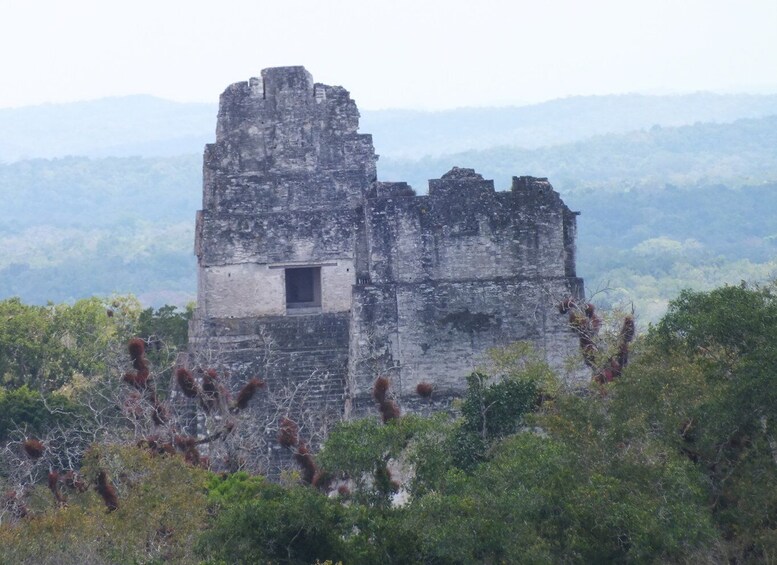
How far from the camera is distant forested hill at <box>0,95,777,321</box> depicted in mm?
89125

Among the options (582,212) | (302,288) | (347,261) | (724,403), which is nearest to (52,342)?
(302,288)

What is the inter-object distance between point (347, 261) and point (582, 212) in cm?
7891

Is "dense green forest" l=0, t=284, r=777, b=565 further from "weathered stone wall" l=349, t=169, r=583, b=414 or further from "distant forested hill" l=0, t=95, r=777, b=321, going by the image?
"distant forested hill" l=0, t=95, r=777, b=321

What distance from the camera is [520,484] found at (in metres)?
16.8

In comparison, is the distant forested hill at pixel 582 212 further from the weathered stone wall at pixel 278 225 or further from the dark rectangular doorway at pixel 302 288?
the weathered stone wall at pixel 278 225

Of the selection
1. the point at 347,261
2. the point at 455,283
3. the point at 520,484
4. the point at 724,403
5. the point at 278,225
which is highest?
the point at 278,225

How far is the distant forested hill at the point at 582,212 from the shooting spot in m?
89.1

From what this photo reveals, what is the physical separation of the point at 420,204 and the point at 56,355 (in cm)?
995

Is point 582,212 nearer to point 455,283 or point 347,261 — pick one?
point 347,261

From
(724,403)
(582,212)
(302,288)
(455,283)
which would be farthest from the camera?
(582,212)

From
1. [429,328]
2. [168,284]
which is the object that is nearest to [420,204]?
[429,328]

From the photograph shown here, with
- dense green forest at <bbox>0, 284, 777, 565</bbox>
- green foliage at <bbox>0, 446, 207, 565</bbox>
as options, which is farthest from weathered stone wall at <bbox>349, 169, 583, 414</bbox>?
green foliage at <bbox>0, 446, 207, 565</bbox>

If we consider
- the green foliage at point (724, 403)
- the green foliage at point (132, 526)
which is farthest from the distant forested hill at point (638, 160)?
the green foliage at point (724, 403)

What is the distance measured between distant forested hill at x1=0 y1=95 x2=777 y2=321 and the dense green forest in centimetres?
4213
